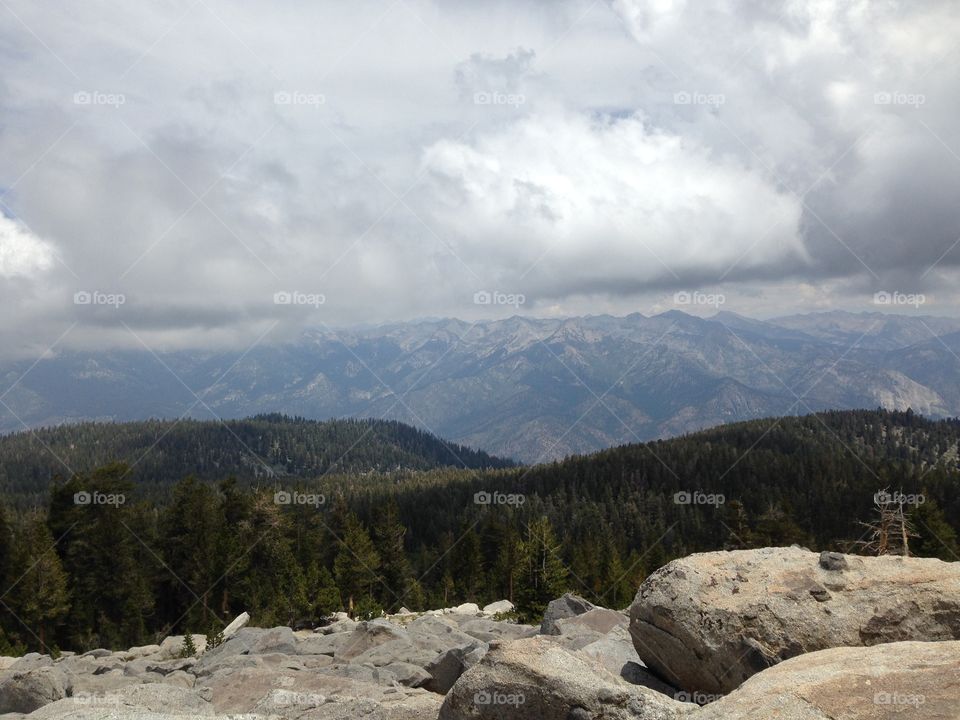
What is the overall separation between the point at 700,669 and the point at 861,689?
21.3 ft

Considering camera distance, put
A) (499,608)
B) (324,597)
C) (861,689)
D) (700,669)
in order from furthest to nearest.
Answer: (499,608), (324,597), (700,669), (861,689)

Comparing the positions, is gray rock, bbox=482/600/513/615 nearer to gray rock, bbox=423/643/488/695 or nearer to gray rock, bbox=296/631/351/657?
gray rock, bbox=296/631/351/657

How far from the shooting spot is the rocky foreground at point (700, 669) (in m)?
8.38

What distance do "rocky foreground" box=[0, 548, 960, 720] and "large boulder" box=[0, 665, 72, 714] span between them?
0.05 m

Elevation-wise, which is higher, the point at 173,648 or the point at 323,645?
the point at 323,645

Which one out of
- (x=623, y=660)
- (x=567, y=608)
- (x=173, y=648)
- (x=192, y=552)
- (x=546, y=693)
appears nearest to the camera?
(x=546, y=693)

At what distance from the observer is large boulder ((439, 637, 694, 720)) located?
416 inches

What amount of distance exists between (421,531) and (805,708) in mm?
157846

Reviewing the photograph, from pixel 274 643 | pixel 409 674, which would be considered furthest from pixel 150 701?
pixel 274 643

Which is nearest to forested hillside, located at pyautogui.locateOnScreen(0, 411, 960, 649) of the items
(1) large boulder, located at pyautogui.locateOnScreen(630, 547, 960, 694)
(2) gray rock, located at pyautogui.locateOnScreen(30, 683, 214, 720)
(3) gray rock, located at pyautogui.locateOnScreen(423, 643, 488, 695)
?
(1) large boulder, located at pyautogui.locateOnScreen(630, 547, 960, 694)

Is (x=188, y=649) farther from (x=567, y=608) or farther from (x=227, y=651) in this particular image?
(x=567, y=608)

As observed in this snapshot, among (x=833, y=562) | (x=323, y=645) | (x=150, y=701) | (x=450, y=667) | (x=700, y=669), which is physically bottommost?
(x=323, y=645)

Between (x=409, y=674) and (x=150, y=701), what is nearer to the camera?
(x=150, y=701)

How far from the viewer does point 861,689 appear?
26.7 feet
